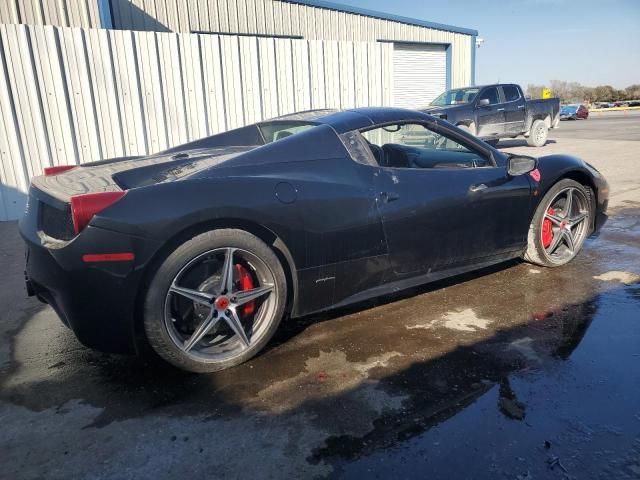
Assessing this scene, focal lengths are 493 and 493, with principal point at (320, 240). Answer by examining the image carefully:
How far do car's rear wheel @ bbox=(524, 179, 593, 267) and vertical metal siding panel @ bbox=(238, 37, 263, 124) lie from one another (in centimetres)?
560

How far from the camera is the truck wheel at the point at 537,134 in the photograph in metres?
14.6

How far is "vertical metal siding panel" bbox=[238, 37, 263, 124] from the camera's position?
26.6ft

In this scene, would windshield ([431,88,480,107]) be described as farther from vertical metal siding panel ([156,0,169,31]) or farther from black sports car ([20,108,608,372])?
black sports car ([20,108,608,372])

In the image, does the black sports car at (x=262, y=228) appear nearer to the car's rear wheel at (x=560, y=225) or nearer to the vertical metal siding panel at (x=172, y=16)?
the car's rear wheel at (x=560, y=225)

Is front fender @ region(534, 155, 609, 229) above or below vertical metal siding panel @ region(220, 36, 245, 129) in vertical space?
below

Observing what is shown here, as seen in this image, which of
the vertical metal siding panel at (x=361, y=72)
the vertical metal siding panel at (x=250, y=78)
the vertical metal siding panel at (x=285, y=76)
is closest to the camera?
the vertical metal siding panel at (x=250, y=78)

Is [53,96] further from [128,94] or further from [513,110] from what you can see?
[513,110]

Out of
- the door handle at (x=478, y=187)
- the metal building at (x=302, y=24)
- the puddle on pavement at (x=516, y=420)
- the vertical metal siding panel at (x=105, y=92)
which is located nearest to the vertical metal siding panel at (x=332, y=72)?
the vertical metal siding panel at (x=105, y=92)

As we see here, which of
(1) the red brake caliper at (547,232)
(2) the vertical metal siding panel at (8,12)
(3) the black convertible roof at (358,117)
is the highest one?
(2) the vertical metal siding panel at (8,12)

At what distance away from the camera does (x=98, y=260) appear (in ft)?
7.65

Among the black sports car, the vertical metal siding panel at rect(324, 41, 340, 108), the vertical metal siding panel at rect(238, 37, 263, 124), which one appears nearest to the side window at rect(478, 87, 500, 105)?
the vertical metal siding panel at rect(324, 41, 340, 108)

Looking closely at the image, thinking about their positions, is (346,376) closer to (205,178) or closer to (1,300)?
(205,178)

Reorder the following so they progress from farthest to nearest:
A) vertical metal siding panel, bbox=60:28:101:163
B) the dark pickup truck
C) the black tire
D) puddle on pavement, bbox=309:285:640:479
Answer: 1. the dark pickup truck
2. vertical metal siding panel, bbox=60:28:101:163
3. the black tire
4. puddle on pavement, bbox=309:285:640:479

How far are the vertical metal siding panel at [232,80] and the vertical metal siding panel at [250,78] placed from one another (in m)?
0.08
